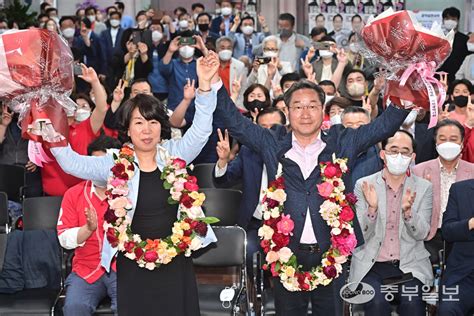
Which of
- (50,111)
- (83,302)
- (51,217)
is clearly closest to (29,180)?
(51,217)

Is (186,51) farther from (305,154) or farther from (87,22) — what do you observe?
(305,154)

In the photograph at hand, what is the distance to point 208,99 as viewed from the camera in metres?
4.18

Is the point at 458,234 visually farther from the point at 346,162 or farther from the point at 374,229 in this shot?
the point at 346,162

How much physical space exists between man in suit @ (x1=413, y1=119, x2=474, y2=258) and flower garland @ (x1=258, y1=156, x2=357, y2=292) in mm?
1685

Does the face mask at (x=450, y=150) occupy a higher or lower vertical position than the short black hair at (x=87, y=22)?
lower

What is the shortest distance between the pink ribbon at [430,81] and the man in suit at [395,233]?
3.68 feet

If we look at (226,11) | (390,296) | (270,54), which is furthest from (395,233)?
(226,11)

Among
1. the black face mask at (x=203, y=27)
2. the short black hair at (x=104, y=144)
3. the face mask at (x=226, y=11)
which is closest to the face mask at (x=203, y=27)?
the black face mask at (x=203, y=27)

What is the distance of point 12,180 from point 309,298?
3460mm

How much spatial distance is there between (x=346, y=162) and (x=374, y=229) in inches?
41.1

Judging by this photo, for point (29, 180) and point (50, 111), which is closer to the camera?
point (50, 111)

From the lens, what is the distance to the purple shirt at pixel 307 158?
4.36 meters

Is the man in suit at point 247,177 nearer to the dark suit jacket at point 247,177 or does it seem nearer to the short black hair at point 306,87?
the dark suit jacket at point 247,177

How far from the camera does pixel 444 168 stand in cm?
602
